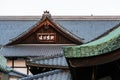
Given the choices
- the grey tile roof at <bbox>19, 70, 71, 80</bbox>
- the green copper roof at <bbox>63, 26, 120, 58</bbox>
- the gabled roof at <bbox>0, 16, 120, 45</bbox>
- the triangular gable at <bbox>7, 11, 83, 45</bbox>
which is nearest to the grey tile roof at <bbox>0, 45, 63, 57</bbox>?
the triangular gable at <bbox>7, 11, 83, 45</bbox>

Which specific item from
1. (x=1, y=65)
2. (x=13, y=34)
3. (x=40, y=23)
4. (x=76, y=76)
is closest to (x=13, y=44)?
(x=40, y=23)

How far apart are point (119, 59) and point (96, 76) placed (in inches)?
18.0

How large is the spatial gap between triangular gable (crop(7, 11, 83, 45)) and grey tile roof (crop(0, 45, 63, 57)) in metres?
0.35

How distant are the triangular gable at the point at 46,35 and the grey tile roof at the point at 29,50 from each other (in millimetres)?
347

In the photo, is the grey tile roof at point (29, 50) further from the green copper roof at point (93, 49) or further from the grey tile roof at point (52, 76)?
the green copper roof at point (93, 49)

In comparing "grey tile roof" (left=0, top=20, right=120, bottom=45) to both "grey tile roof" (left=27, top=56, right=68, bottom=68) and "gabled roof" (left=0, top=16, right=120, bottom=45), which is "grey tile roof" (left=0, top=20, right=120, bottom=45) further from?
"grey tile roof" (left=27, top=56, right=68, bottom=68)

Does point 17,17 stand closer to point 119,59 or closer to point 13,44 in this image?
point 13,44

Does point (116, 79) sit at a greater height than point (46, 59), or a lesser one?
greater

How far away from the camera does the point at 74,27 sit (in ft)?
95.2

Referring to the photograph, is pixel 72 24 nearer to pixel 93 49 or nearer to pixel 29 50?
pixel 29 50

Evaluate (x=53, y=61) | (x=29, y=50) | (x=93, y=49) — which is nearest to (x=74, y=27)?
(x=29, y=50)

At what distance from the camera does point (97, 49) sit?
3.59 m

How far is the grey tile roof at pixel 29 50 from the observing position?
22.7 meters

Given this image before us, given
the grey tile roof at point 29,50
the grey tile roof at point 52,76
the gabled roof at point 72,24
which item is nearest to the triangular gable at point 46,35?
the grey tile roof at point 29,50
